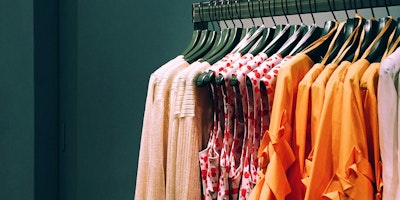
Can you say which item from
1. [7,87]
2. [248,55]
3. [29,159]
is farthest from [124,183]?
[248,55]

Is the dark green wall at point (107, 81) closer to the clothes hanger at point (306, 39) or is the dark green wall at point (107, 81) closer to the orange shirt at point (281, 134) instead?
the clothes hanger at point (306, 39)

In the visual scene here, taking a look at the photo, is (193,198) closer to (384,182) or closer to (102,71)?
(384,182)

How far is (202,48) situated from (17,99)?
3.02ft

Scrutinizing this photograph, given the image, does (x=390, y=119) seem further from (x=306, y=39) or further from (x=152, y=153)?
(x=152, y=153)

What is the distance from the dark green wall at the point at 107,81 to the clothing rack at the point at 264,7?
36 centimetres

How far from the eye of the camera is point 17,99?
2186 millimetres

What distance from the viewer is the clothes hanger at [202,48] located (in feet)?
5.02

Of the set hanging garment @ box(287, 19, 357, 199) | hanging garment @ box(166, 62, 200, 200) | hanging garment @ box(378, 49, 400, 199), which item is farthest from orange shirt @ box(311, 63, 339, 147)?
hanging garment @ box(166, 62, 200, 200)

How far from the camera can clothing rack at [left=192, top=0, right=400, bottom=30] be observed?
1306 mm

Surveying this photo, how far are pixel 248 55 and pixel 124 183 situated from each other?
936mm

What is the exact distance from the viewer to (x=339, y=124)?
1139 millimetres

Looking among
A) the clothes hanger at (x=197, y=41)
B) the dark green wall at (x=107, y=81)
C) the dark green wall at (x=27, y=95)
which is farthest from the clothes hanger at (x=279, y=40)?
the dark green wall at (x=27, y=95)

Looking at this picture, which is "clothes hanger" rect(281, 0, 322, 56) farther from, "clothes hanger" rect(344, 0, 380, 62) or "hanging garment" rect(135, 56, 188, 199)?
"hanging garment" rect(135, 56, 188, 199)

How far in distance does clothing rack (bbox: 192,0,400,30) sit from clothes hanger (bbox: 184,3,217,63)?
59 millimetres
